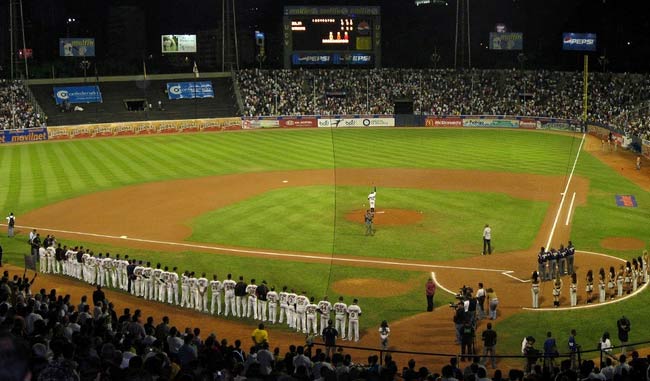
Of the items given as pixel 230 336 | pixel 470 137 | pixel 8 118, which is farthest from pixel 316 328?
pixel 8 118

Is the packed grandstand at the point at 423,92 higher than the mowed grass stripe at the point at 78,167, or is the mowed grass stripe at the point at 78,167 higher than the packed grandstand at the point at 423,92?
the packed grandstand at the point at 423,92

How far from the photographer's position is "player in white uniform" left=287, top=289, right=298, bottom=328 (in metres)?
20.5

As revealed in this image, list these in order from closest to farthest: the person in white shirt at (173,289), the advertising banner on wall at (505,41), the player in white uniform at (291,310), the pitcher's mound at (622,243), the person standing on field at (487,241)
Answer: the player in white uniform at (291,310) < the person in white shirt at (173,289) < the person standing on field at (487,241) < the pitcher's mound at (622,243) < the advertising banner on wall at (505,41)

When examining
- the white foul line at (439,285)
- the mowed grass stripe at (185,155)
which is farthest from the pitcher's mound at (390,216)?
the mowed grass stripe at (185,155)

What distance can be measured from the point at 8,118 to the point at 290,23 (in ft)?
105

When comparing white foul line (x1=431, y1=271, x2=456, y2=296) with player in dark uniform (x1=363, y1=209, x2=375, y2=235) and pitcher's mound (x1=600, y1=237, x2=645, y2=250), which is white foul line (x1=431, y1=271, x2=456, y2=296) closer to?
player in dark uniform (x1=363, y1=209, x2=375, y2=235)

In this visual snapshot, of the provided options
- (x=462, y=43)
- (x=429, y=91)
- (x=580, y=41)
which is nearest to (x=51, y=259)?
(x=462, y=43)

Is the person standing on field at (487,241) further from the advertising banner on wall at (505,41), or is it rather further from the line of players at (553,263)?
the advertising banner on wall at (505,41)

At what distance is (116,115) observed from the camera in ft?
255

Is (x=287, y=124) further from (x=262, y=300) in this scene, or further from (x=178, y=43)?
(x=262, y=300)

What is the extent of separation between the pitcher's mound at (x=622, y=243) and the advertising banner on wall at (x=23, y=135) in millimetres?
54428

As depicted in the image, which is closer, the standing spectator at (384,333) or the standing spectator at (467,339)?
the standing spectator at (467,339)

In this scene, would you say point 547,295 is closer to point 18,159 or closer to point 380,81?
point 18,159

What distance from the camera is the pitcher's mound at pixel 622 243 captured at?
29406 millimetres
